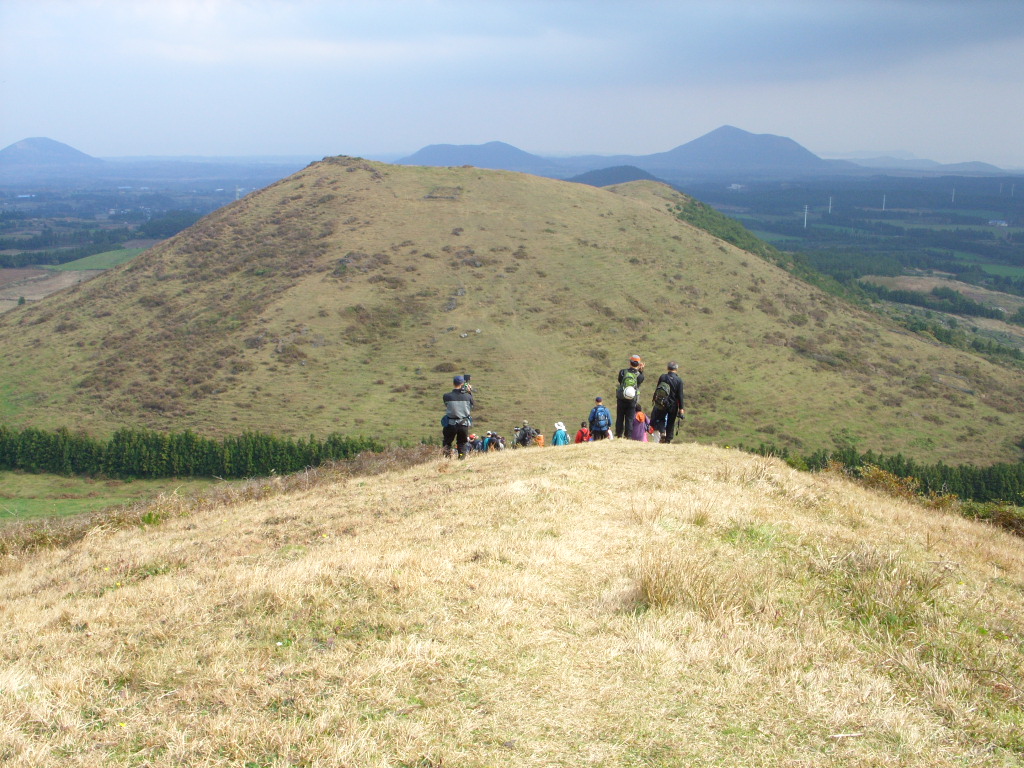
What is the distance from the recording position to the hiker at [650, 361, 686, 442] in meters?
15.1

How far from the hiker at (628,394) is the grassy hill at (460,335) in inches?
1546

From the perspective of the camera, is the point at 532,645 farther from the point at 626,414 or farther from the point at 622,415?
the point at 622,415

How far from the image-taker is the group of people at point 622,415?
14.8m

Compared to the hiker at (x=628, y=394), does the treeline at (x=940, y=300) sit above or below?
below

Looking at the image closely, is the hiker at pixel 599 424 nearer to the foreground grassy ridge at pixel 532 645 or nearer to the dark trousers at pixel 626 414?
the dark trousers at pixel 626 414

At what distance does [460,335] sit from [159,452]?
3110cm

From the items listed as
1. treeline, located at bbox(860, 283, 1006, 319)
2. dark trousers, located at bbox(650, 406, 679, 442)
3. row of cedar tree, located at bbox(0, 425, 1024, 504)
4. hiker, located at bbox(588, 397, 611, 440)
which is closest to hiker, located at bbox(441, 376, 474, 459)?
hiker, located at bbox(588, 397, 611, 440)

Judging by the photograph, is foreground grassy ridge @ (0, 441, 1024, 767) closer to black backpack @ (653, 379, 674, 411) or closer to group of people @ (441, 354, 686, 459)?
group of people @ (441, 354, 686, 459)

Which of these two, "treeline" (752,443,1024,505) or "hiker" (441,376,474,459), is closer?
"hiker" (441,376,474,459)

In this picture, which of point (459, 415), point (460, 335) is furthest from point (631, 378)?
point (460, 335)

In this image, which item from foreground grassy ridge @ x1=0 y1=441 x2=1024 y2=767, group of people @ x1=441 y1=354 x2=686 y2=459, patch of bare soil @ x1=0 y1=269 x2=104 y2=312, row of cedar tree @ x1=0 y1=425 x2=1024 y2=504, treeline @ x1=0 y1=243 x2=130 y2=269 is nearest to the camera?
foreground grassy ridge @ x1=0 y1=441 x2=1024 y2=767

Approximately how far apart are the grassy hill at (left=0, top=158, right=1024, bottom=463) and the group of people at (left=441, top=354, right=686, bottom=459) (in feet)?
127

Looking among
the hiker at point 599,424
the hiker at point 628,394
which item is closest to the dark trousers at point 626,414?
the hiker at point 628,394

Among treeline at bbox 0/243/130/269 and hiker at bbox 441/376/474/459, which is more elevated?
treeline at bbox 0/243/130/269
